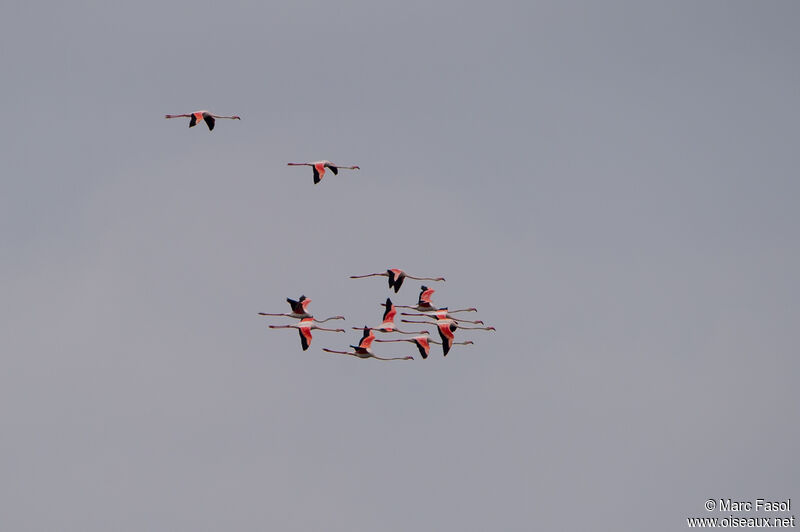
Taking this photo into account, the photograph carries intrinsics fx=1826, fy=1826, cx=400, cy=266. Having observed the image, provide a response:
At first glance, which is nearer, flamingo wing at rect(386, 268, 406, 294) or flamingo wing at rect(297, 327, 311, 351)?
flamingo wing at rect(297, 327, 311, 351)

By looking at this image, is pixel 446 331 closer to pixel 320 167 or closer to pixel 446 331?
pixel 446 331

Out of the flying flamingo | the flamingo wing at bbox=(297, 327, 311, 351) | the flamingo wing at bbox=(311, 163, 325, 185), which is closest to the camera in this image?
the flying flamingo

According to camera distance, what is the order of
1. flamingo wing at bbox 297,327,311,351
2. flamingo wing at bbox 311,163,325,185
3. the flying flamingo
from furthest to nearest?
flamingo wing at bbox 311,163,325,185
flamingo wing at bbox 297,327,311,351
the flying flamingo

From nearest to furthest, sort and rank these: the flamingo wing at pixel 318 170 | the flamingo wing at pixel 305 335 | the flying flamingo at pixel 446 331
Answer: the flying flamingo at pixel 446 331, the flamingo wing at pixel 305 335, the flamingo wing at pixel 318 170

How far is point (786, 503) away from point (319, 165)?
57104 millimetres

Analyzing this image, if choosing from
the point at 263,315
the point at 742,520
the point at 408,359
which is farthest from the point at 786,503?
the point at 263,315

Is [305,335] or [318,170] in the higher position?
[318,170]

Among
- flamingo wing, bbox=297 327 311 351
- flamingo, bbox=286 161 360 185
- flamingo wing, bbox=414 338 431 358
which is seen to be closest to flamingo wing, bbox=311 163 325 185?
flamingo, bbox=286 161 360 185

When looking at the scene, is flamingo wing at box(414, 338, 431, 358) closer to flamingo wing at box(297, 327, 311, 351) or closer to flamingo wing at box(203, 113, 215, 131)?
flamingo wing at box(297, 327, 311, 351)

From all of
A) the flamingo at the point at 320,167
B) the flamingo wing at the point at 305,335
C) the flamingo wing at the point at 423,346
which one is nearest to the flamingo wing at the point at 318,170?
the flamingo at the point at 320,167

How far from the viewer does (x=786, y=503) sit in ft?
472

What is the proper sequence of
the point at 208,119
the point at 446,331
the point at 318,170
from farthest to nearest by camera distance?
the point at 318,170, the point at 208,119, the point at 446,331

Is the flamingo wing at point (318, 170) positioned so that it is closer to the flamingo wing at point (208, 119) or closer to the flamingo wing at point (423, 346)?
the flamingo wing at point (208, 119)

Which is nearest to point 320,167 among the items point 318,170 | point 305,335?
point 318,170
